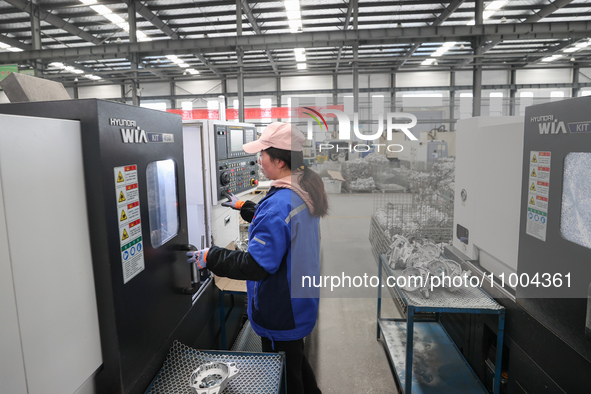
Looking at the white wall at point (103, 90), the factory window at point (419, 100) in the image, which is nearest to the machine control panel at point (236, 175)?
the factory window at point (419, 100)

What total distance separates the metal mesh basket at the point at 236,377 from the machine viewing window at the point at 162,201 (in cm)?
47

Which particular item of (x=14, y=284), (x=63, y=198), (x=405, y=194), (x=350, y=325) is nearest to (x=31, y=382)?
(x=14, y=284)

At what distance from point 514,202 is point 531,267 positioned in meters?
0.45

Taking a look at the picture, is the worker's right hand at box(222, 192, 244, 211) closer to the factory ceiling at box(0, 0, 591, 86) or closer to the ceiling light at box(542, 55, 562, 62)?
the factory ceiling at box(0, 0, 591, 86)

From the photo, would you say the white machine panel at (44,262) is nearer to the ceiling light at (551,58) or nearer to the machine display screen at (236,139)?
the machine display screen at (236,139)

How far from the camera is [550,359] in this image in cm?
142

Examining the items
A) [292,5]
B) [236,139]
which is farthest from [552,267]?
[292,5]

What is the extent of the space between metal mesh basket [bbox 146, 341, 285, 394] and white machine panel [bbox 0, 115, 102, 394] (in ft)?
1.11

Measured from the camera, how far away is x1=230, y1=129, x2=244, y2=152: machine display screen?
248 centimetres

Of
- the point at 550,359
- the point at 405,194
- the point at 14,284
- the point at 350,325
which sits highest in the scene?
the point at 14,284

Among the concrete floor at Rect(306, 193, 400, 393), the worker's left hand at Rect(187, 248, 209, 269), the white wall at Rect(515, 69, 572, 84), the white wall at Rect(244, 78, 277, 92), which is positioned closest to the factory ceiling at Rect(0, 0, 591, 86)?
the white wall at Rect(515, 69, 572, 84)

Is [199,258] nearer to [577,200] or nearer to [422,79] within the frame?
[577,200]

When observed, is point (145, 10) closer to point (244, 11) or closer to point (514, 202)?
point (244, 11)

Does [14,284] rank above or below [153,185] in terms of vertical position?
below
